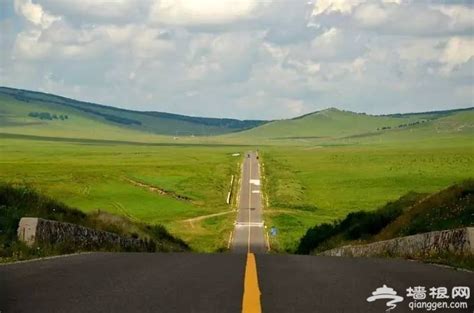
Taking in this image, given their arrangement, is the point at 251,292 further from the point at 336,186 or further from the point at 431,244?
the point at 336,186

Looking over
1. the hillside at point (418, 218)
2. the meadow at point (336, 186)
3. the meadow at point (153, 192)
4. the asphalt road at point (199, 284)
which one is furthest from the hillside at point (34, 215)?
the meadow at point (336, 186)

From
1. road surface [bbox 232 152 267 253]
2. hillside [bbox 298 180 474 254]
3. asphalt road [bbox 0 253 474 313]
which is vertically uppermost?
asphalt road [bbox 0 253 474 313]

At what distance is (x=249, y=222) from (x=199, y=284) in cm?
7906

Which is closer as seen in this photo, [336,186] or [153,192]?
[153,192]

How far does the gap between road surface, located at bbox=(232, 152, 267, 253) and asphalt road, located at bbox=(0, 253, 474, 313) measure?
4487cm

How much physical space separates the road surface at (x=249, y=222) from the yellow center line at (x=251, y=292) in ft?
151

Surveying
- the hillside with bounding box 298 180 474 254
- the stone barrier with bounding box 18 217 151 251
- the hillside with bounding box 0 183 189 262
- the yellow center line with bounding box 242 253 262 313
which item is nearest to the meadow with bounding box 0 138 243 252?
the hillside with bounding box 298 180 474 254

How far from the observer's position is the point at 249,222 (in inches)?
3561

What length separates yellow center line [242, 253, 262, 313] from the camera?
9.37 metres

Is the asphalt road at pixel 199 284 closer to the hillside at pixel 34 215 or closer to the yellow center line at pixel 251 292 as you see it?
the yellow center line at pixel 251 292

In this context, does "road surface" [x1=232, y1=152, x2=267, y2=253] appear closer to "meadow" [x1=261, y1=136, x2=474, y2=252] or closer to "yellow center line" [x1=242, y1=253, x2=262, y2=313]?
"meadow" [x1=261, y1=136, x2=474, y2=252]

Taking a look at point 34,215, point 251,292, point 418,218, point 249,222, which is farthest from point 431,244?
point 249,222

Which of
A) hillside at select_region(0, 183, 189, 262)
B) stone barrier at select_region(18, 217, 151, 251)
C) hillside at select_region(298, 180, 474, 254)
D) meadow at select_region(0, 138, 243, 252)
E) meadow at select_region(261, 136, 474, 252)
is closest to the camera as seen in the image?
hillside at select_region(0, 183, 189, 262)

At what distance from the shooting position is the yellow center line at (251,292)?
937cm
